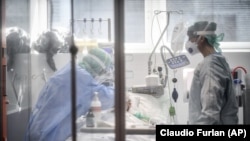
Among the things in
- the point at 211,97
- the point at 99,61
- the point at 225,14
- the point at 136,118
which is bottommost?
the point at 136,118

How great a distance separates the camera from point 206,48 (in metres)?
1.81

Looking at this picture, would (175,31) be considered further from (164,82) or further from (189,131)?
(189,131)

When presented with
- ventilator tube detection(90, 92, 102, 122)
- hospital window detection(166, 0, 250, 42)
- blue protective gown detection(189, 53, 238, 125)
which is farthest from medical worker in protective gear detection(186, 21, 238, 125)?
ventilator tube detection(90, 92, 102, 122)

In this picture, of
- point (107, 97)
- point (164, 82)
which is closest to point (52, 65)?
point (107, 97)

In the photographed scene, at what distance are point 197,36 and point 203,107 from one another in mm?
463

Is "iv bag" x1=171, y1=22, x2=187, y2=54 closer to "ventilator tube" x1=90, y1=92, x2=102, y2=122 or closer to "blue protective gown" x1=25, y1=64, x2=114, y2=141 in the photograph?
"blue protective gown" x1=25, y1=64, x2=114, y2=141

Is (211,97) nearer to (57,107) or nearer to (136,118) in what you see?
(136,118)

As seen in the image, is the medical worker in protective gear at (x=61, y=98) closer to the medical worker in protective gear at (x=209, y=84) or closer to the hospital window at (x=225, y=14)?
the medical worker in protective gear at (x=209, y=84)

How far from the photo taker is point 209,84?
1.66m

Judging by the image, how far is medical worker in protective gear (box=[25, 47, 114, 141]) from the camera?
1.57 m

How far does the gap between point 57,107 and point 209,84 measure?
882 mm

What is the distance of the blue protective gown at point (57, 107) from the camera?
1.56 meters

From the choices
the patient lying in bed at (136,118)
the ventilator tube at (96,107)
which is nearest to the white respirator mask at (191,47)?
the patient lying in bed at (136,118)

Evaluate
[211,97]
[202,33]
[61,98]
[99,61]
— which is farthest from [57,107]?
[202,33]
